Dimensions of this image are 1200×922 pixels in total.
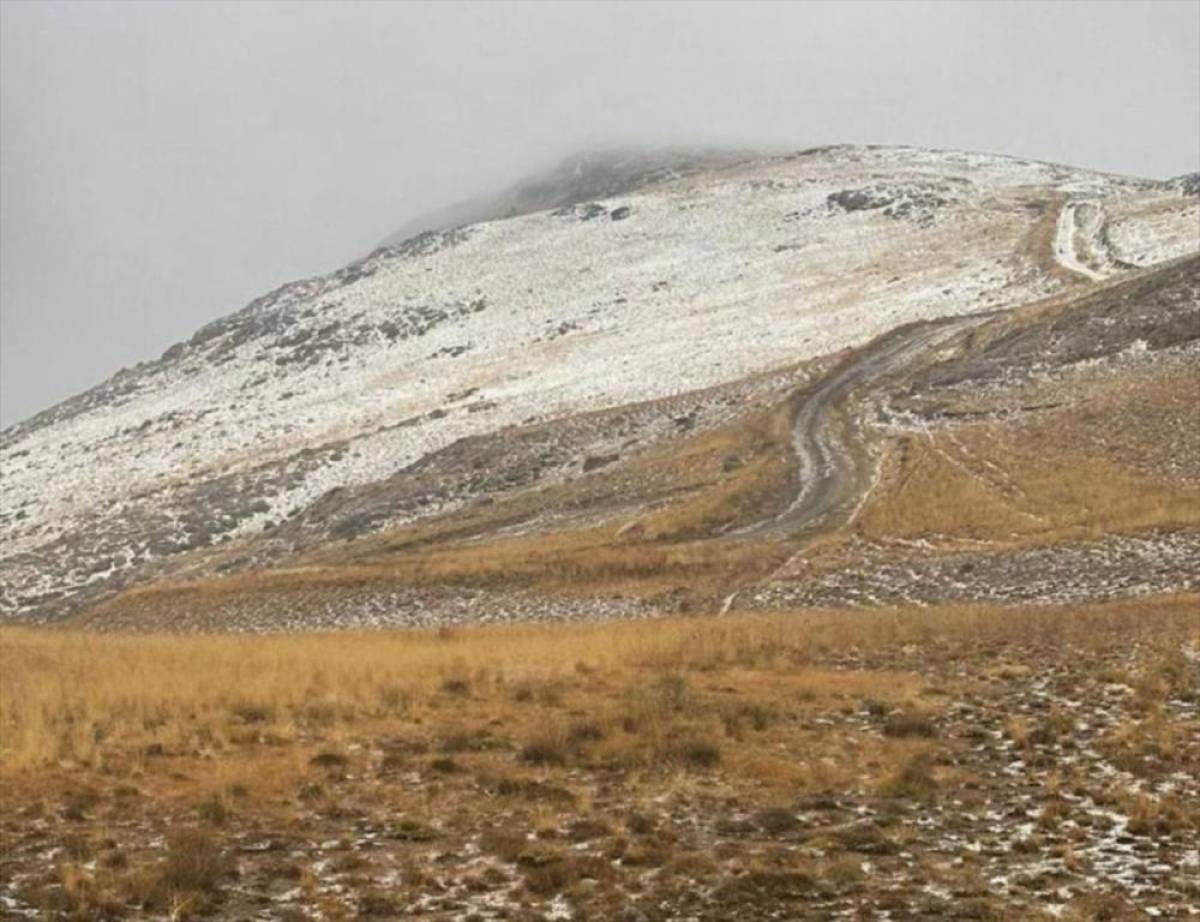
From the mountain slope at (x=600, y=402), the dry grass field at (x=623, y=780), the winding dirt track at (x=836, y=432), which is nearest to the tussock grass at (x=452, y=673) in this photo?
Answer: the dry grass field at (x=623, y=780)

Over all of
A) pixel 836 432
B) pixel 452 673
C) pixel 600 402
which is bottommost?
pixel 452 673

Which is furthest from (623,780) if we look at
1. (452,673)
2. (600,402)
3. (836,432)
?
(600,402)

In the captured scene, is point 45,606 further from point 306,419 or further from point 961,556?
point 961,556

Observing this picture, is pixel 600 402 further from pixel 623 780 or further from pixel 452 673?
pixel 623 780

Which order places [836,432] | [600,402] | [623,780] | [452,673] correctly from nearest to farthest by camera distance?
[623,780]
[452,673]
[836,432]
[600,402]

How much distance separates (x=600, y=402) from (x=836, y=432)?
16628 mm

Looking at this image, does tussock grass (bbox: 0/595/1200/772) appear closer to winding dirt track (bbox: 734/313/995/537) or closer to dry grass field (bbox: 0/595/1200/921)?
dry grass field (bbox: 0/595/1200/921)

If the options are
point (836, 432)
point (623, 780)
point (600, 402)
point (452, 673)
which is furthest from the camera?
point (600, 402)

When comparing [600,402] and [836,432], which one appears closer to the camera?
[836,432]

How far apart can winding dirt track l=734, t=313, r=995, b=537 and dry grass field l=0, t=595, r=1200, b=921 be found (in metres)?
17.9

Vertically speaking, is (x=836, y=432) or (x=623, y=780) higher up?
(x=836, y=432)

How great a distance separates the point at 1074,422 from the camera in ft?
141

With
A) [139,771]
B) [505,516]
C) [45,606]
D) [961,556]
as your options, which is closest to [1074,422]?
[961,556]

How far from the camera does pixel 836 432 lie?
5019cm
